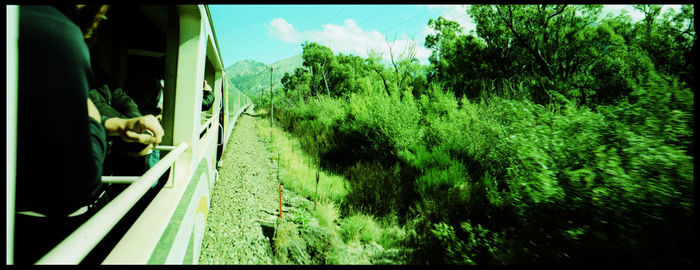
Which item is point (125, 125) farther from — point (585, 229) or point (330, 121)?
point (330, 121)

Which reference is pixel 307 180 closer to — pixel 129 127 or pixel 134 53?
pixel 134 53

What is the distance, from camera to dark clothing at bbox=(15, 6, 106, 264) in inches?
22.0

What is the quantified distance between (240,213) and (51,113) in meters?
4.08

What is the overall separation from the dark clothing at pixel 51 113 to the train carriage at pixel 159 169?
3cm

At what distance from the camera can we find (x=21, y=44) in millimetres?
567

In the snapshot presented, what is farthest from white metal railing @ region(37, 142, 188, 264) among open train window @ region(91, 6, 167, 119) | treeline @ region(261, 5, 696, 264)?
treeline @ region(261, 5, 696, 264)

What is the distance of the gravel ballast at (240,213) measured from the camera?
132 inches

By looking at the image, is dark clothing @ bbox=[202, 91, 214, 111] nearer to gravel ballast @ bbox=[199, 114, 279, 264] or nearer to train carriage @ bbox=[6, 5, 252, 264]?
train carriage @ bbox=[6, 5, 252, 264]

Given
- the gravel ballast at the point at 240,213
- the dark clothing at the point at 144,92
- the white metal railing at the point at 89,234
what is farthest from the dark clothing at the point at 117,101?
the gravel ballast at the point at 240,213

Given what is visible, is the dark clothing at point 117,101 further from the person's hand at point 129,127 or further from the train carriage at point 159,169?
the person's hand at point 129,127

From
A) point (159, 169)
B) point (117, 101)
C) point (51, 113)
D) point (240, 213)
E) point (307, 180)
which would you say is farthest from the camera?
point (307, 180)

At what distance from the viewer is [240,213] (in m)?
4.29

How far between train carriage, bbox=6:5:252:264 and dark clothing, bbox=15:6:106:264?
0.03 m

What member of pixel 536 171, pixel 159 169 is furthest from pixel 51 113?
pixel 536 171
